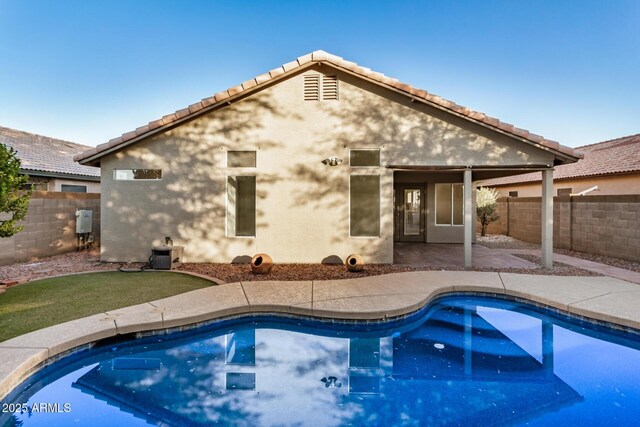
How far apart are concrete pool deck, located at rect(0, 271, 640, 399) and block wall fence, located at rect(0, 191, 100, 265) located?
21.9 feet

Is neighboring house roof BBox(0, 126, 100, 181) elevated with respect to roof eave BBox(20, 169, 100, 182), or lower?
elevated

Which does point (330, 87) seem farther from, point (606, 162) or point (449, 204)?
point (606, 162)

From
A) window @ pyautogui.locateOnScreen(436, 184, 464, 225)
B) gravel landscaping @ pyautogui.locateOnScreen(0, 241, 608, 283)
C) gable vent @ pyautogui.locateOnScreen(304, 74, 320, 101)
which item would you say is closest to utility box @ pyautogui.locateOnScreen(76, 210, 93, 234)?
gravel landscaping @ pyautogui.locateOnScreen(0, 241, 608, 283)

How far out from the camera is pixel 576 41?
13.7m

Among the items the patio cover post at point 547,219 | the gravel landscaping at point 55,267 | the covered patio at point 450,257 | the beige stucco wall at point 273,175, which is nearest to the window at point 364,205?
the beige stucco wall at point 273,175

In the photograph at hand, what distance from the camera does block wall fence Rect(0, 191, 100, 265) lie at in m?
9.17

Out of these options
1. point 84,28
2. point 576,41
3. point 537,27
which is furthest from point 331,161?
point 576,41

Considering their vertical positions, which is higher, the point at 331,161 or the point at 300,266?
the point at 331,161

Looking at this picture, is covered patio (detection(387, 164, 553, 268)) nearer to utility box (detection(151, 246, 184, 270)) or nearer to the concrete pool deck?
the concrete pool deck

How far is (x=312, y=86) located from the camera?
933cm

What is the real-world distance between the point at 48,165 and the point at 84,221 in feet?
16.4

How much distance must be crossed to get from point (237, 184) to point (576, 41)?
15778 mm

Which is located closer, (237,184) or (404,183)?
(237,184)

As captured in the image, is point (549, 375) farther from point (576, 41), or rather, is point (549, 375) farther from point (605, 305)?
point (576, 41)
